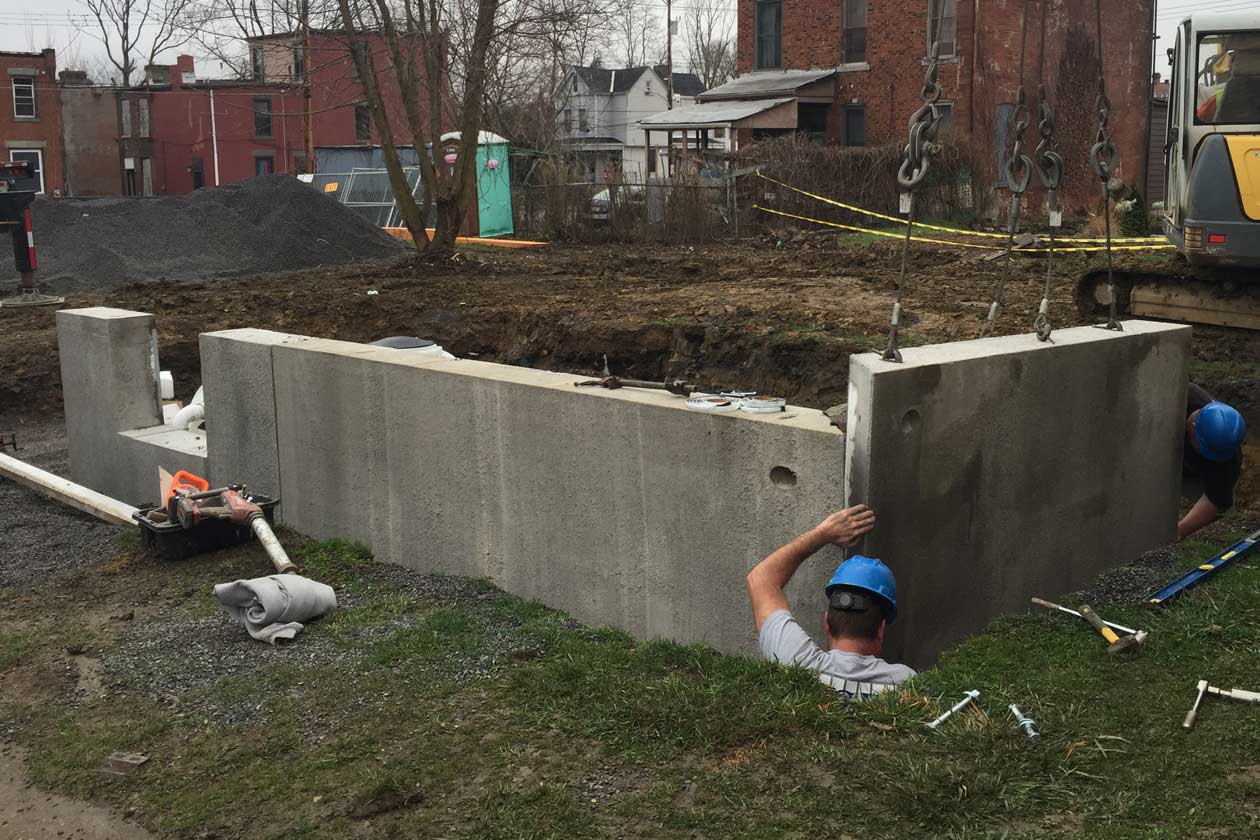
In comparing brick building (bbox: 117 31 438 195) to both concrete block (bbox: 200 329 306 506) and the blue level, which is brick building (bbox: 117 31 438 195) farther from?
the blue level

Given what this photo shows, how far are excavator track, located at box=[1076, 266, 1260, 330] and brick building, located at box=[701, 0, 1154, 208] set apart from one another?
60.3ft

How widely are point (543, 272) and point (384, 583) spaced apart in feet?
48.8

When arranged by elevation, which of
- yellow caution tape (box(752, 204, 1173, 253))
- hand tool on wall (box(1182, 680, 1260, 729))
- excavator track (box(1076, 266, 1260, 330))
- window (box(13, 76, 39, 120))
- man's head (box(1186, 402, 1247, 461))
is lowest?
hand tool on wall (box(1182, 680, 1260, 729))

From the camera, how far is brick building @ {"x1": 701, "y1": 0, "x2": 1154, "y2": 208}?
106 feet

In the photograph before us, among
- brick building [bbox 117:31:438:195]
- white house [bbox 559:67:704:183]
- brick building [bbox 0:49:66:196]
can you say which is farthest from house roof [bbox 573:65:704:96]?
brick building [bbox 0:49:66:196]

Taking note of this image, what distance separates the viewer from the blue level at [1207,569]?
5.61 metres

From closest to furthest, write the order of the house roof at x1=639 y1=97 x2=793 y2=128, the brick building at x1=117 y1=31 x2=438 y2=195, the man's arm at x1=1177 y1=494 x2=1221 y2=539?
1. the man's arm at x1=1177 y1=494 x2=1221 y2=539
2. the house roof at x1=639 y1=97 x2=793 y2=128
3. the brick building at x1=117 y1=31 x2=438 y2=195

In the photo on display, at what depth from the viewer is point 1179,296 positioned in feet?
41.5

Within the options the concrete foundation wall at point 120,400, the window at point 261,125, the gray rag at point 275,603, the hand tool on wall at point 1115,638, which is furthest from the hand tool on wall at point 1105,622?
the window at point 261,125

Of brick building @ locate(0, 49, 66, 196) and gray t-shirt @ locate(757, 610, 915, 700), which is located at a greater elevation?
brick building @ locate(0, 49, 66, 196)

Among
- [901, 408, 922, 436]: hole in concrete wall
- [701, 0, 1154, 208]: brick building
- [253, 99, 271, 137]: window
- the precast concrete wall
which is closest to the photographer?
[901, 408, 922, 436]: hole in concrete wall

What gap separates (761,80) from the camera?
3650 cm

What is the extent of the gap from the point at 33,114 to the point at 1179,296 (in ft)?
183

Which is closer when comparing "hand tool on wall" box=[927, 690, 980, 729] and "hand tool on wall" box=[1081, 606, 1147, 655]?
"hand tool on wall" box=[927, 690, 980, 729]
